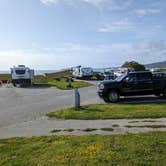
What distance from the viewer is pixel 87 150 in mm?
8039

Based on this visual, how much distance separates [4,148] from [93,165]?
301 cm

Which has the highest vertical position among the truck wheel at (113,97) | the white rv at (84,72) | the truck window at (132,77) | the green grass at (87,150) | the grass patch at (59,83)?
the white rv at (84,72)

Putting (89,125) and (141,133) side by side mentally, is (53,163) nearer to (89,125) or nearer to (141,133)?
(141,133)

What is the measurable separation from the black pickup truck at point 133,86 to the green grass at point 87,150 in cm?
1105

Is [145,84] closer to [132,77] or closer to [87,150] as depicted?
[132,77]

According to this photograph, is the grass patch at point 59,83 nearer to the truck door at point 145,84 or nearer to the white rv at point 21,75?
the white rv at point 21,75

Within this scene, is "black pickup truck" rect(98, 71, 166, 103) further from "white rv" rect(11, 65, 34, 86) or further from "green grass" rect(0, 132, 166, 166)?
"white rv" rect(11, 65, 34, 86)

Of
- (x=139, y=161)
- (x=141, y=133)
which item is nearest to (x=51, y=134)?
(x=141, y=133)

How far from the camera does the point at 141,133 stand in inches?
390

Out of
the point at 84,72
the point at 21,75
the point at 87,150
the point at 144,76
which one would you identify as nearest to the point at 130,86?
the point at 144,76

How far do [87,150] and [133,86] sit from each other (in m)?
13.5

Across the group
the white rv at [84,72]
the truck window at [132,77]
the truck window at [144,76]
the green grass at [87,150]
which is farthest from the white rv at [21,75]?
the green grass at [87,150]

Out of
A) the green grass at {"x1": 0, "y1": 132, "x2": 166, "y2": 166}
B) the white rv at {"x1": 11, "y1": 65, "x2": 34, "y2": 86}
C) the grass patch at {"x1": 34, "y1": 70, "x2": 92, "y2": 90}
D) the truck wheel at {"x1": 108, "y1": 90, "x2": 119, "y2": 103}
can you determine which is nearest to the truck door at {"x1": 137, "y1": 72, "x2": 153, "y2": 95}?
the truck wheel at {"x1": 108, "y1": 90, "x2": 119, "y2": 103}

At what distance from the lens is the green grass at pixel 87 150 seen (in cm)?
714
